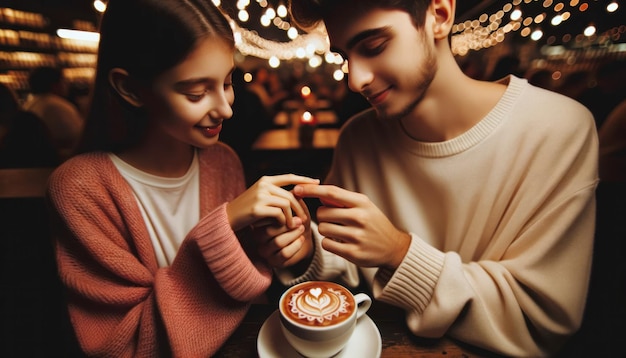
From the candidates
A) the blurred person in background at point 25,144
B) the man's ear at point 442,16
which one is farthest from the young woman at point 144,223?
the blurred person in background at point 25,144

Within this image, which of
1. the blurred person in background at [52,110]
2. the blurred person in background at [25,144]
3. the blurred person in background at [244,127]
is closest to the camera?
the blurred person in background at [244,127]

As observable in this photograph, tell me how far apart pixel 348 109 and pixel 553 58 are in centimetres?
1865

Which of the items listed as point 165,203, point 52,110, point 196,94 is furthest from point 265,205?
point 52,110

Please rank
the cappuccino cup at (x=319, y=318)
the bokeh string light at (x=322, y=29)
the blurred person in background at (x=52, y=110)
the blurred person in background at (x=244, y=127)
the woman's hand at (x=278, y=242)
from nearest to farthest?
1. the cappuccino cup at (x=319, y=318)
2. the woman's hand at (x=278, y=242)
3. the bokeh string light at (x=322, y=29)
4. the blurred person in background at (x=244, y=127)
5. the blurred person in background at (x=52, y=110)

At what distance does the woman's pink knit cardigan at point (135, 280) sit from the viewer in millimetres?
894

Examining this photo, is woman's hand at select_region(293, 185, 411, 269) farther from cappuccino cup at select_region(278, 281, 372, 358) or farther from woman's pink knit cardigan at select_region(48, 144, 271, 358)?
woman's pink knit cardigan at select_region(48, 144, 271, 358)

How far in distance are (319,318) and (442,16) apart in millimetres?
1176

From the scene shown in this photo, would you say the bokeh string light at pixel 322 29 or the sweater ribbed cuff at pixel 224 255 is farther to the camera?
the bokeh string light at pixel 322 29

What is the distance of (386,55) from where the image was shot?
1.08 meters

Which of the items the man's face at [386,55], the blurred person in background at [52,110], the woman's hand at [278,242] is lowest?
the blurred person in background at [52,110]

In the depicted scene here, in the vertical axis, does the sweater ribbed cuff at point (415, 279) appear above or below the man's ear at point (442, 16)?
below

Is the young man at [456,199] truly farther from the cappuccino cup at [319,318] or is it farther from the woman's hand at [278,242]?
the cappuccino cup at [319,318]

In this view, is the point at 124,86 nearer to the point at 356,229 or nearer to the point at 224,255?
the point at 224,255

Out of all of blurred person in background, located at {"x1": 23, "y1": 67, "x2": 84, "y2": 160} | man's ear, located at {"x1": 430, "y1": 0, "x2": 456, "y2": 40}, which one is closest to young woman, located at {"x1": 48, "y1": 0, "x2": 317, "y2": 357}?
man's ear, located at {"x1": 430, "y1": 0, "x2": 456, "y2": 40}
